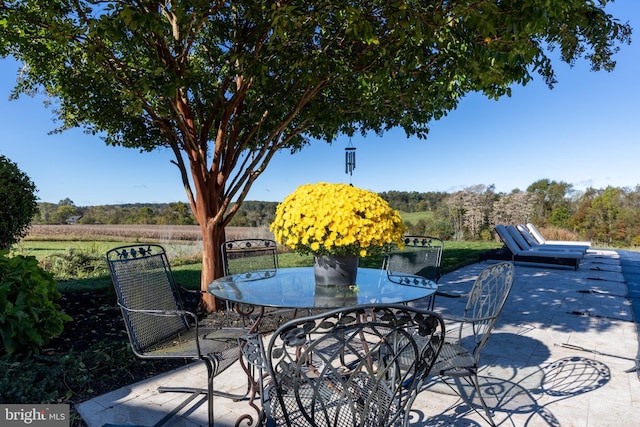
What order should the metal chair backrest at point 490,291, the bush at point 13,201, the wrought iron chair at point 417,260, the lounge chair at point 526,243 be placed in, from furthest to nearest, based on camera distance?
the lounge chair at point 526,243 < the bush at point 13,201 < the wrought iron chair at point 417,260 < the metal chair backrest at point 490,291

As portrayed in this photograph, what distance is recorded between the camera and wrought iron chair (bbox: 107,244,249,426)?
196 cm

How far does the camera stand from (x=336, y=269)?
2168 mm

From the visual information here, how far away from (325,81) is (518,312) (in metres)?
3.53

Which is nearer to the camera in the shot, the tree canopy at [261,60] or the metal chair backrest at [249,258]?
the tree canopy at [261,60]

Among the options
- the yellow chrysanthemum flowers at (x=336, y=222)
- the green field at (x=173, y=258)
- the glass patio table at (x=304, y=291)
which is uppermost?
the yellow chrysanthemum flowers at (x=336, y=222)

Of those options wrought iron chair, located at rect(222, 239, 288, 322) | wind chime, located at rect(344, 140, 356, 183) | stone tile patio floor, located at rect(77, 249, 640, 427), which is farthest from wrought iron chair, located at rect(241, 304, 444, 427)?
wind chime, located at rect(344, 140, 356, 183)

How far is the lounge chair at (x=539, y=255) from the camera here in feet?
24.1

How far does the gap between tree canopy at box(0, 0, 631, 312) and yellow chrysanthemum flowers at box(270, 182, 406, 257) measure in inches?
53.8

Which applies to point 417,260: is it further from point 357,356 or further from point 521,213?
point 521,213

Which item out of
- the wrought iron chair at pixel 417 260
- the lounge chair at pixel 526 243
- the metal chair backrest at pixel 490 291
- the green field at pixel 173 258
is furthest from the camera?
the lounge chair at pixel 526 243

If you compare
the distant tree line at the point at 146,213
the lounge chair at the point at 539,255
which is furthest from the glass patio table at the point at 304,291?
the distant tree line at the point at 146,213

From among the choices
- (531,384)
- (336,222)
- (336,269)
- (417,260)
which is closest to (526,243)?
(417,260)

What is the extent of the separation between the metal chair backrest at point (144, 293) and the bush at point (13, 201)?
259 centimetres

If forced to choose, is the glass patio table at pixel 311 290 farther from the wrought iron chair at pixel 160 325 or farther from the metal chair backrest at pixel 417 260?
the metal chair backrest at pixel 417 260
